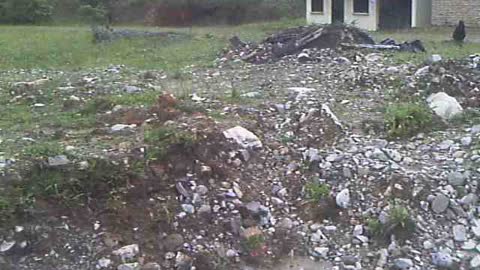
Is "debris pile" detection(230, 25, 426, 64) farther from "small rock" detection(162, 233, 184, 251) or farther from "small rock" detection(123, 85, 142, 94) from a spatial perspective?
"small rock" detection(162, 233, 184, 251)

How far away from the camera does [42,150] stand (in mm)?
5488

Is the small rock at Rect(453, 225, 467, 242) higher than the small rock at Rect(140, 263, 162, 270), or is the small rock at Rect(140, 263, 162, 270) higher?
the small rock at Rect(140, 263, 162, 270)

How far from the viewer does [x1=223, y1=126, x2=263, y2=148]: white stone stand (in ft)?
20.0

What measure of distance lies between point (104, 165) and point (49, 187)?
43 centimetres

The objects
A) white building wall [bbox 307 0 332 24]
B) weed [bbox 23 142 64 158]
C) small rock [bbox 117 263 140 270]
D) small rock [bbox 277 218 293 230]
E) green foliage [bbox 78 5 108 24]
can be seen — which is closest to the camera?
small rock [bbox 117 263 140 270]

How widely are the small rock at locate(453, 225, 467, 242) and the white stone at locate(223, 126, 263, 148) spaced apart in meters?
1.72

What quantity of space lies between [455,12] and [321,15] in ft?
13.6

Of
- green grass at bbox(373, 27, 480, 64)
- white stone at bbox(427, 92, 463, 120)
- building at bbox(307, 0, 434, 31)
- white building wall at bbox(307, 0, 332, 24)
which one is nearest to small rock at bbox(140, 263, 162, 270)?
white stone at bbox(427, 92, 463, 120)

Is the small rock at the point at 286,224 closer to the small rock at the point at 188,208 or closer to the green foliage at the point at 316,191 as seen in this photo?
the green foliage at the point at 316,191

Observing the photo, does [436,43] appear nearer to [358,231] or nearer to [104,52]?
[104,52]

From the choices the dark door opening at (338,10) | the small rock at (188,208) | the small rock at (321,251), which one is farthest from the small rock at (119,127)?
the dark door opening at (338,10)

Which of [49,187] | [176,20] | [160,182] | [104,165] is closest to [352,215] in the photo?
[160,182]

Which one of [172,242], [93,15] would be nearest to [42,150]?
[172,242]

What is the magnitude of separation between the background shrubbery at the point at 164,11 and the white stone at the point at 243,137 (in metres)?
21.9
